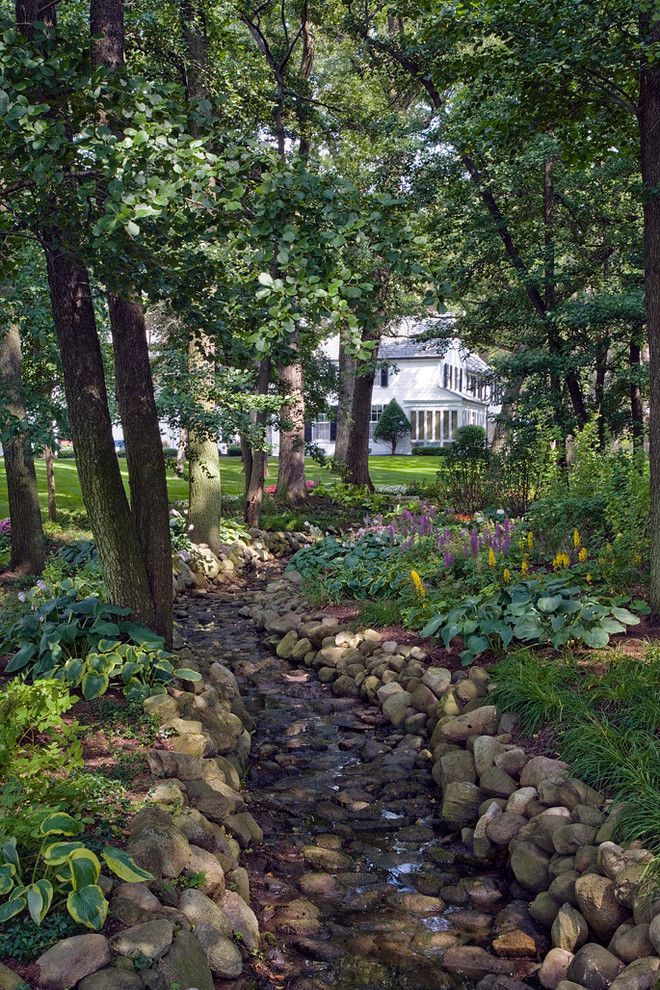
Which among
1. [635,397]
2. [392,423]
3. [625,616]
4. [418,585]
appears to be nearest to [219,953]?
[625,616]

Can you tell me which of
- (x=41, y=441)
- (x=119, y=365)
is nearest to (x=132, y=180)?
(x=119, y=365)

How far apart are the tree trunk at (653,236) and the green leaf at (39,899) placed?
4791 millimetres

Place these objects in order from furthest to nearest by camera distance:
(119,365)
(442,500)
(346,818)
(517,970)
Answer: (442,500) → (119,365) → (346,818) → (517,970)

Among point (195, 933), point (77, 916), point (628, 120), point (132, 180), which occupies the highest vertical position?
point (628, 120)

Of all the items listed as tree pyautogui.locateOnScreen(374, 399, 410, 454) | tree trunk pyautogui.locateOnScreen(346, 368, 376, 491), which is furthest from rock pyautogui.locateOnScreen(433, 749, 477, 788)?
tree pyautogui.locateOnScreen(374, 399, 410, 454)

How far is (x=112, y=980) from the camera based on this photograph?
298 cm

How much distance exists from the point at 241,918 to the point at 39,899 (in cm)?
109

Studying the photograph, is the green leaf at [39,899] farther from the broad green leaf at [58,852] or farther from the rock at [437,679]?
the rock at [437,679]

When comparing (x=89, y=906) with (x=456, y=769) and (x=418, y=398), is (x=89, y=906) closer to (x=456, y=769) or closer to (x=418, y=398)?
(x=456, y=769)

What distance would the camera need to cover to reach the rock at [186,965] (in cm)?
316

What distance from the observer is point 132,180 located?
397 centimetres

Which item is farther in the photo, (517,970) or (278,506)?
(278,506)

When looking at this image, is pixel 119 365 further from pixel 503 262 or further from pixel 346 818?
pixel 503 262

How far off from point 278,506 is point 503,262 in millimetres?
6336
